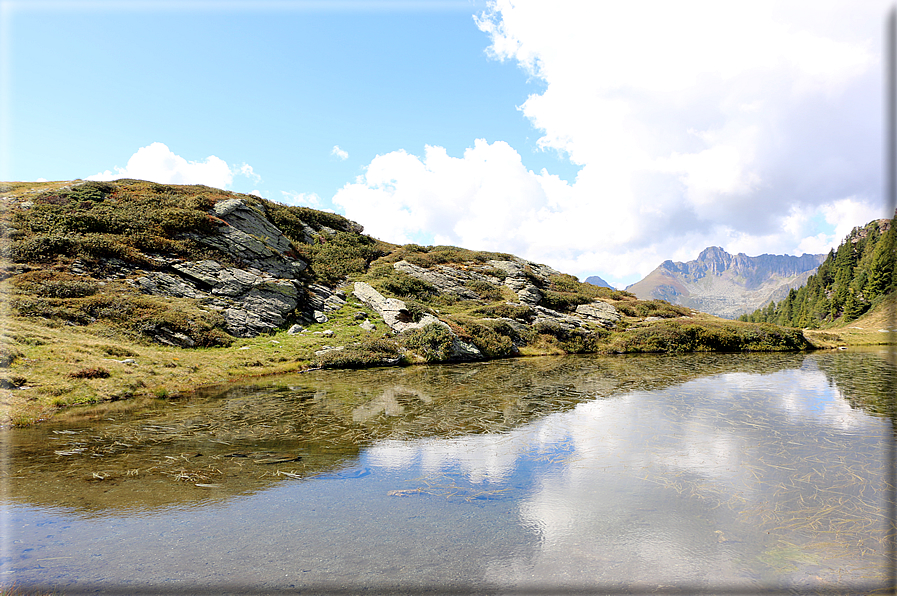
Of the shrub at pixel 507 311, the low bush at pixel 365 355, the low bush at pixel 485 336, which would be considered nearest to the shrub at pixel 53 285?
the low bush at pixel 365 355

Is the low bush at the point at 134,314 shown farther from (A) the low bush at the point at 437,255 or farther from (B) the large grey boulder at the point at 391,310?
(A) the low bush at the point at 437,255

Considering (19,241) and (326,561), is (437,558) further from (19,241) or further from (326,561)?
(19,241)

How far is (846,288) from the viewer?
94812 mm


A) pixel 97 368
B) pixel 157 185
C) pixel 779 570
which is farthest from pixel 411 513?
pixel 157 185

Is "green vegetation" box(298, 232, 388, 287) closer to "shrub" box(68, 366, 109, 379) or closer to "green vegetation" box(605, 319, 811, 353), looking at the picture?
"shrub" box(68, 366, 109, 379)

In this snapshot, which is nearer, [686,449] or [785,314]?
[686,449]

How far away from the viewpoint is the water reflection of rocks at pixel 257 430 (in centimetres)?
927

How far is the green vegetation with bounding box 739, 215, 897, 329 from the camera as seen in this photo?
84750 mm

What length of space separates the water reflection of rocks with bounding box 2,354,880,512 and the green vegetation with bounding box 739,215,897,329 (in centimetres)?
7849

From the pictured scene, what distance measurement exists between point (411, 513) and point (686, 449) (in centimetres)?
858

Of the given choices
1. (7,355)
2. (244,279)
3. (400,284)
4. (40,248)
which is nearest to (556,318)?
(400,284)

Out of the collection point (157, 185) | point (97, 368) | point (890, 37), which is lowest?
point (97, 368)

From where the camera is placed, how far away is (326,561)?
623 cm

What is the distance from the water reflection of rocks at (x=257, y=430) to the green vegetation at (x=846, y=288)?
7849 centimetres
